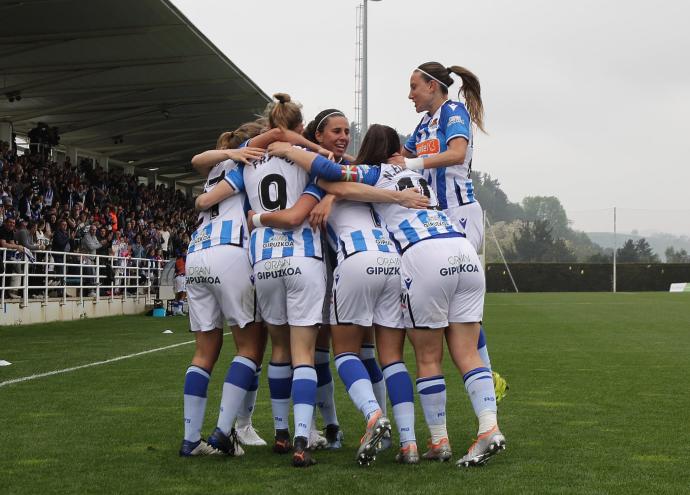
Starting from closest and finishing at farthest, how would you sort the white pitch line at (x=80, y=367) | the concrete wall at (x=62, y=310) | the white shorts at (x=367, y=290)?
Answer: the white shorts at (x=367, y=290), the white pitch line at (x=80, y=367), the concrete wall at (x=62, y=310)

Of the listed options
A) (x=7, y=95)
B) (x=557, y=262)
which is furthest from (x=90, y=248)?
(x=557, y=262)

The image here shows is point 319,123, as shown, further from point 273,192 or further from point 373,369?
point 373,369

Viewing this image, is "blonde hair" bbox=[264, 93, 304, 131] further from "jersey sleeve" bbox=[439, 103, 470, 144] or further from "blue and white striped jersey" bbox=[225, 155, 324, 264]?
"jersey sleeve" bbox=[439, 103, 470, 144]

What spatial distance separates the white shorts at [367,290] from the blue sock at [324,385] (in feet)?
2.03

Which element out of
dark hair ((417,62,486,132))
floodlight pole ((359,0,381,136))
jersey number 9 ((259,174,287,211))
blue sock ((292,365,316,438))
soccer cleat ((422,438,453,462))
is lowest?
soccer cleat ((422,438,453,462))

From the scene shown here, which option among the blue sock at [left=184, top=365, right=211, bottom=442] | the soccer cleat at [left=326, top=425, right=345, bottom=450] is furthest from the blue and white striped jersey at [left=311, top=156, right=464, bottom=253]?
the blue sock at [left=184, top=365, right=211, bottom=442]

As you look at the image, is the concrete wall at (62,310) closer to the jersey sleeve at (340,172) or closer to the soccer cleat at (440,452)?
the jersey sleeve at (340,172)

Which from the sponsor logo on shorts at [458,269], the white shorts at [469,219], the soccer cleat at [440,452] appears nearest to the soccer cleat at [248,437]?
the soccer cleat at [440,452]

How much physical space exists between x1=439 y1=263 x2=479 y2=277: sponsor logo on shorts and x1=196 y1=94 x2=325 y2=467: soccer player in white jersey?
651 mm

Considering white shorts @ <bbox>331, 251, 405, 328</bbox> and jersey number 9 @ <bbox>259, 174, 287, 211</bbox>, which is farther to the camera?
jersey number 9 @ <bbox>259, 174, 287, 211</bbox>

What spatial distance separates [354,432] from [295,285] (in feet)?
5.13

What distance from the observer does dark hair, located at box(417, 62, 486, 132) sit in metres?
5.82

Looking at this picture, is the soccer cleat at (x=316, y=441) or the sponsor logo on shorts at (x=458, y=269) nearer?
the sponsor logo on shorts at (x=458, y=269)

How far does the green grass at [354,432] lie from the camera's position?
462cm
